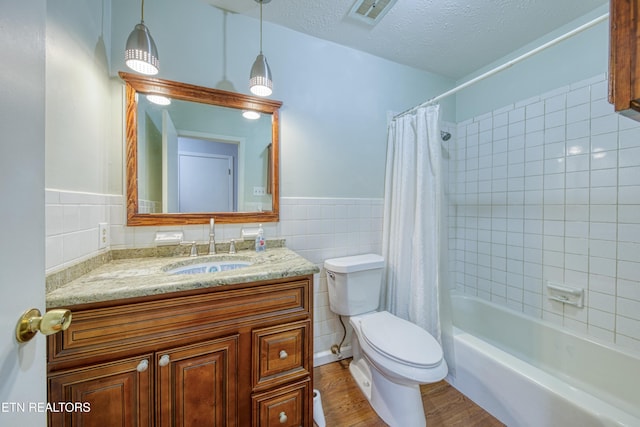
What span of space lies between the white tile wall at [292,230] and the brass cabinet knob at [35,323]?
54 centimetres

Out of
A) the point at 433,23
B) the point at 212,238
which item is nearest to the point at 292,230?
the point at 212,238

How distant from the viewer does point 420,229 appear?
157 centimetres

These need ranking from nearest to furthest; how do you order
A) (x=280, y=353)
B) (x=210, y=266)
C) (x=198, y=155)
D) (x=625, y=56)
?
(x=625, y=56)
(x=280, y=353)
(x=210, y=266)
(x=198, y=155)

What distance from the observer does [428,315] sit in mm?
1549

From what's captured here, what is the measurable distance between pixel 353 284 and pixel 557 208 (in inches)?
58.7

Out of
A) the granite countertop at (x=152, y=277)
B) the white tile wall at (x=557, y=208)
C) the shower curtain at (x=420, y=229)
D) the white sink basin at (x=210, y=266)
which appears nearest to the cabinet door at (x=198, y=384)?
the granite countertop at (x=152, y=277)

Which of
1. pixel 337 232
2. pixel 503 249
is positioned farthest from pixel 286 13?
pixel 503 249

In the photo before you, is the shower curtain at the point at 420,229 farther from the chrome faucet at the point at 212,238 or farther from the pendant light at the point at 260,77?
the chrome faucet at the point at 212,238

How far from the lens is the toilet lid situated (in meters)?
1.12

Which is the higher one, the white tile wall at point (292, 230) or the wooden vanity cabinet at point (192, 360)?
the white tile wall at point (292, 230)

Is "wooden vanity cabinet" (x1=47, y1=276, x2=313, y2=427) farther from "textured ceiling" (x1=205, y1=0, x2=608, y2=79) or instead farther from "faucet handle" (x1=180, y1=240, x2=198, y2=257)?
"textured ceiling" (x1=205, y1=0, x2=608, y2=79)

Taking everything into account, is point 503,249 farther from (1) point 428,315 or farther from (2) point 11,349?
(2) point 11,349

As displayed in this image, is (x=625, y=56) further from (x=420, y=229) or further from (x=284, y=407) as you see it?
(x=284, y=407)

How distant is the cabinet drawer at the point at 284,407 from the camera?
100 cm
